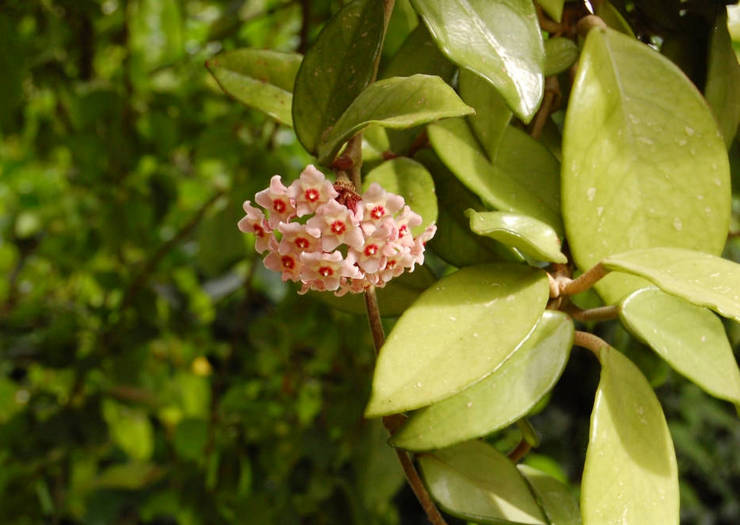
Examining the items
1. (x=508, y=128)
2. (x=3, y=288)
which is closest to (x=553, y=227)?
(x=508, y=128)

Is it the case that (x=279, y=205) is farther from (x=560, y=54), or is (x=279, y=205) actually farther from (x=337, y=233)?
(x=560, y=54)

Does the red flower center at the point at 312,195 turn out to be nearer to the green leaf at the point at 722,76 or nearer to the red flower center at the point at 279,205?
the red flower center at the point at 279,205

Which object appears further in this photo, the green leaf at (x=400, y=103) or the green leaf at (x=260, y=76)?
the green leaf at (x=260, y=76)

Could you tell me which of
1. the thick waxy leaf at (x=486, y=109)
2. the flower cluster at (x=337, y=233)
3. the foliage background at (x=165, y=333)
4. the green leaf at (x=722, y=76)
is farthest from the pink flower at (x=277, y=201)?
the foliage background at (x=165, y=333)

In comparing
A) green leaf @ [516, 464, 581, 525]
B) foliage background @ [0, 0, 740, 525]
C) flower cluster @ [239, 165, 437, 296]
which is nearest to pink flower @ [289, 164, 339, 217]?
flower cluster @ [239, 165, 437, 296]

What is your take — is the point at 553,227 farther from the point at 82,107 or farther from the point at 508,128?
the point at 82,107
